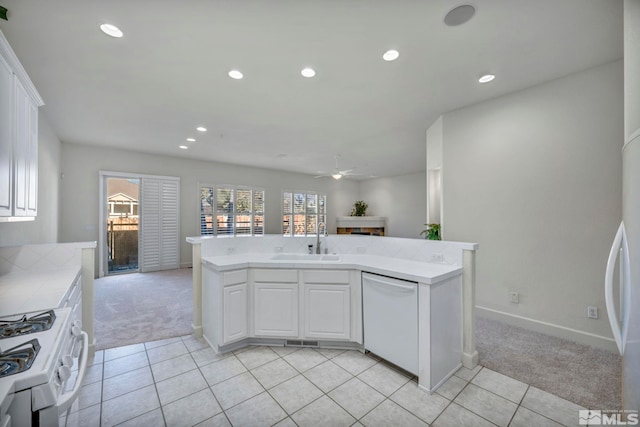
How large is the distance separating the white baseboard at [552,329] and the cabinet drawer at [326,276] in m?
2.21

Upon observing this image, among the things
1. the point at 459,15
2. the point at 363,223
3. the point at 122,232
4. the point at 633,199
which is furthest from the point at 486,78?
the point at 122,232

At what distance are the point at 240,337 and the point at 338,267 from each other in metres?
1.19

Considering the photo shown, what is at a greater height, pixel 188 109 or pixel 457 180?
pixel 188 109

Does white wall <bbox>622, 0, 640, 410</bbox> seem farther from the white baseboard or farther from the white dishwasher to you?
the white baseboard

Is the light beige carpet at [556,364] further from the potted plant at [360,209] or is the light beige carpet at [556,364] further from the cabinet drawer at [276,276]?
the potted plant at [360,209]

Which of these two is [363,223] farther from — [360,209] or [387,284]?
[387,284]

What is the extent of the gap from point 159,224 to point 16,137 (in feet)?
15.8

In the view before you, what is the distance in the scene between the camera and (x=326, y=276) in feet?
8.13

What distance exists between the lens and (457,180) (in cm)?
361

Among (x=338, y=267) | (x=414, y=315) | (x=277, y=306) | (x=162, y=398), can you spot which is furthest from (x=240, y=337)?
(x=414, y=315)

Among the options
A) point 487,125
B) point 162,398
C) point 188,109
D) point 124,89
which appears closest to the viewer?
point 162,398

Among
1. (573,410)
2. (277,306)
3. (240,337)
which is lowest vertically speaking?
(573,410)

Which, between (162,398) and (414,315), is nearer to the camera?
(162,398)

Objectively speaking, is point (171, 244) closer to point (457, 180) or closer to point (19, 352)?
point (19, 352)
